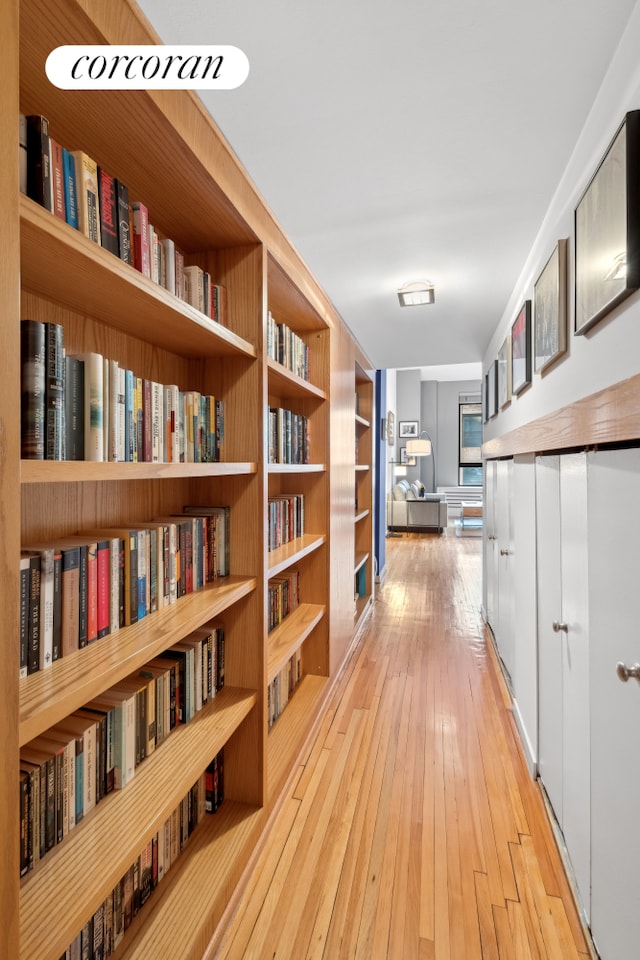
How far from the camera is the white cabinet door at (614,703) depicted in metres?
0.95

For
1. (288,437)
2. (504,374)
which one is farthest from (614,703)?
(504,374)

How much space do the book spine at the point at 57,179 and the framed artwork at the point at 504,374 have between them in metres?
2.46

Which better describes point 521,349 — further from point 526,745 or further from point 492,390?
point 526,745

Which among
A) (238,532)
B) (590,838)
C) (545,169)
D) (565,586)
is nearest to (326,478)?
(238,532)

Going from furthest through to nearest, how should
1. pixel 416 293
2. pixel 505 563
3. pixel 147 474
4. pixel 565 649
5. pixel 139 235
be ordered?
pixel 505 563, pixel 416 293, pixel 565 649, pixel 139 235, pixel 147 474

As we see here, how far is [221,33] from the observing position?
3.47 feet

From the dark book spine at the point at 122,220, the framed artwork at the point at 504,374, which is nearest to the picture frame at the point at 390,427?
the framed artwork at the point at 504,374

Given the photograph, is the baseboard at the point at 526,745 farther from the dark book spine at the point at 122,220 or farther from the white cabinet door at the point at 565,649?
the dark book spine at the point at 122,220

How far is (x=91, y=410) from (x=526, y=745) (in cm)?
216

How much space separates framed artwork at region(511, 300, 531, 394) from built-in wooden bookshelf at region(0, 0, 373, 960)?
1042 millimetres

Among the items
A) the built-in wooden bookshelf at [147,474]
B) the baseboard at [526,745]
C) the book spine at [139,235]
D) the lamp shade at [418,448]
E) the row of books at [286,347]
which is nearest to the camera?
the built-in wooden bookshelf at [147,474]

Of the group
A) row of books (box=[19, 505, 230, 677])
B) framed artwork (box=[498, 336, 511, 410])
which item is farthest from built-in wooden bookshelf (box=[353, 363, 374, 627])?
row of books (box=[19, 505, 230, 677])

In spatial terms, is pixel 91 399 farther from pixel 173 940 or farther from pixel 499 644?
pixel 499 644

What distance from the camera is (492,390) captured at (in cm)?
364
